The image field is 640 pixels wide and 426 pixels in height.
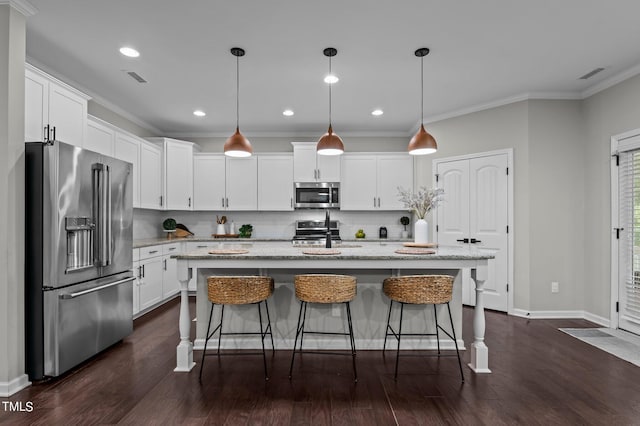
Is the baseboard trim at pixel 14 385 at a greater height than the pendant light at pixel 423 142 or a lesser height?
lesser

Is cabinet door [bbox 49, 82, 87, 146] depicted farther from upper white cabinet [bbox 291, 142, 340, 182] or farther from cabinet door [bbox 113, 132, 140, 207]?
upper white cabinet [bbox 291, 142, 340, 182]

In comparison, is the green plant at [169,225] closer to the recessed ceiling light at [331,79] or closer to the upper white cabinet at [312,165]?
the upper white cabinet at [312,165]

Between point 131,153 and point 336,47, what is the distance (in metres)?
3.12

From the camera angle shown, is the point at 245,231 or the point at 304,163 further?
the point at 245,231

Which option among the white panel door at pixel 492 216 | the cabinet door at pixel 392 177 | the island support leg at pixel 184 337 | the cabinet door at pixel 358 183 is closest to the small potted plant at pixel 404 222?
the cabinet door at pixel 392 177

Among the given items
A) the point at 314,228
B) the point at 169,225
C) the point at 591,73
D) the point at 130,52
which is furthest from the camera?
the point at 314,228

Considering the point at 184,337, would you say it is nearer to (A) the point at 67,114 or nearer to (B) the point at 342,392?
(B) the point at 342,392

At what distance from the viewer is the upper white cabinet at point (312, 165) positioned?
5.65 m

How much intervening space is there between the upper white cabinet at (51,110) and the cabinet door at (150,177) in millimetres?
1419

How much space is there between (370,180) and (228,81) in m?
2.81

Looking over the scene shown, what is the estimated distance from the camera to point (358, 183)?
18.7 ft

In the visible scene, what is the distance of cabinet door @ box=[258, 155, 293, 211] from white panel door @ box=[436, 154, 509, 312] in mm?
2386

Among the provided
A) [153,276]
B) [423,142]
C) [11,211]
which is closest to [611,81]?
[423,142]

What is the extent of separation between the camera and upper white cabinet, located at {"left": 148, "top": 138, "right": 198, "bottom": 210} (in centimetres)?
535
